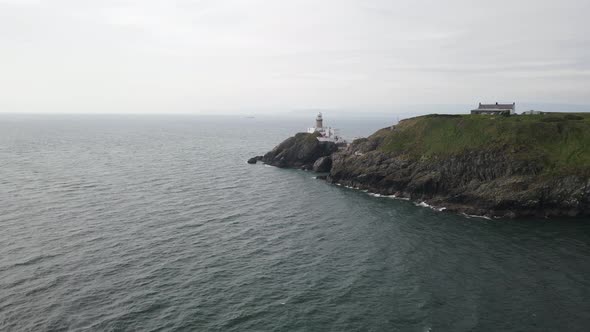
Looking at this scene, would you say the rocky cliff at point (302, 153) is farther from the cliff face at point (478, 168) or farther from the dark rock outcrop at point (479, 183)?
the dark rock outcrop at point (479, 183)

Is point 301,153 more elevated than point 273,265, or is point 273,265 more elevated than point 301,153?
point 301,153

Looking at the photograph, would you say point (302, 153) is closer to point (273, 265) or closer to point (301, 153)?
point (301, 153)

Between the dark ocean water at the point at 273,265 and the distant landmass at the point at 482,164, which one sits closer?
the dark ocean water at the point at 273,265

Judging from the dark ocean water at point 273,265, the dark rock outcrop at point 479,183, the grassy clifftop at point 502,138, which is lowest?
the dark ocean water at point 273,265

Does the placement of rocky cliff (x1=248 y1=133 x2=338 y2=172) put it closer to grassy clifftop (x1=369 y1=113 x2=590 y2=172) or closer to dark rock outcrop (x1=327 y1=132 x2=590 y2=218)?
grassy clifftop (x1=369 y1=113 x2=590 y2=172)

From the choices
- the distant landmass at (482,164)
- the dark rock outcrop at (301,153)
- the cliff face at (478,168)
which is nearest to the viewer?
the cliff face at (478,168)

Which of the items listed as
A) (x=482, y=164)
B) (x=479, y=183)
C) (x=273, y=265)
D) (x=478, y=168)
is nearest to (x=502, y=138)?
(x=482, y=164)

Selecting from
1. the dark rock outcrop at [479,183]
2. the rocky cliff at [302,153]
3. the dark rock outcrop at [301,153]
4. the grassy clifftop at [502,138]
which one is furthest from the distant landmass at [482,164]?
the dark rock outcrop at [301,153]

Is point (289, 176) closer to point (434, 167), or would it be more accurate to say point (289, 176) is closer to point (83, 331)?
point (434, 167)
